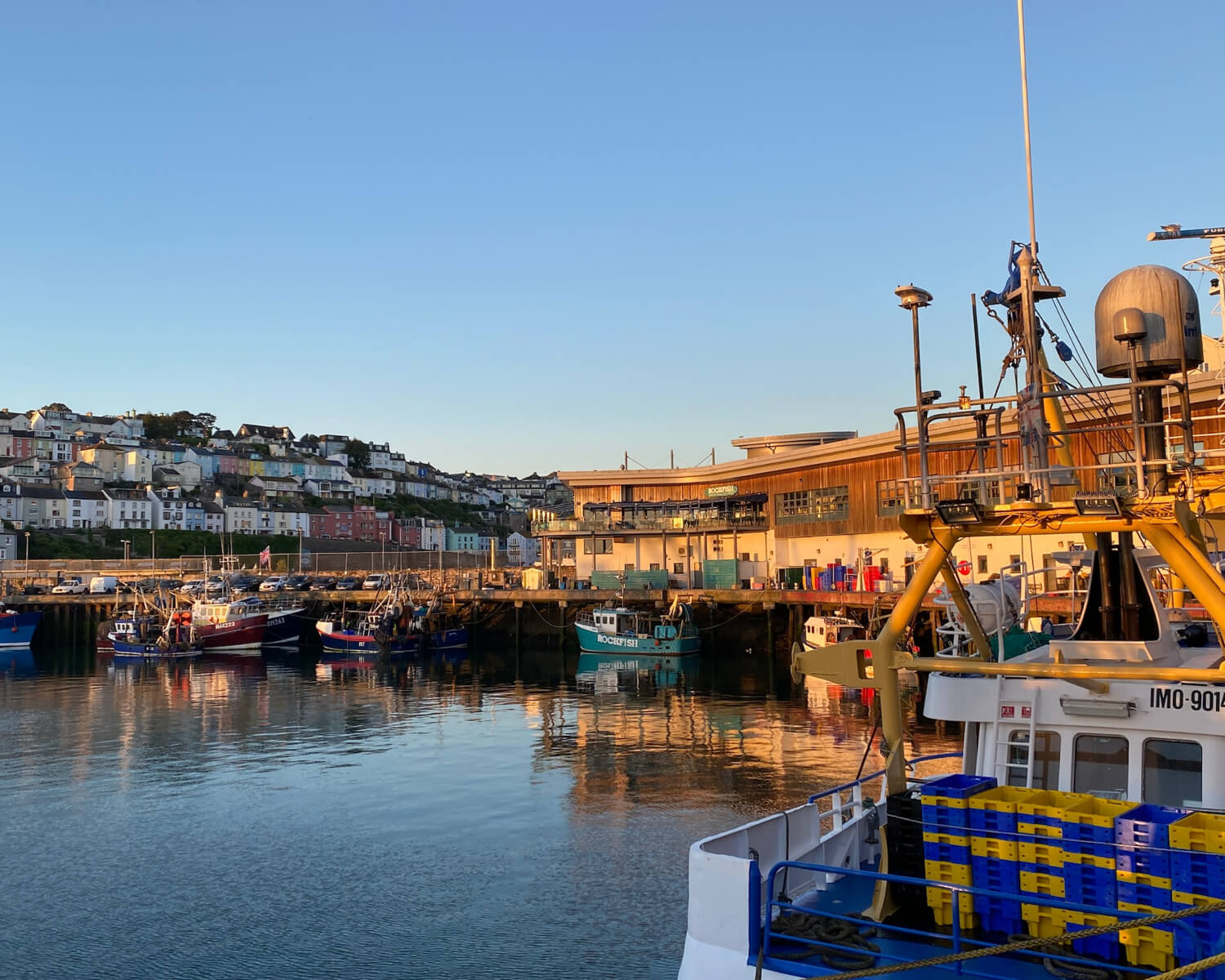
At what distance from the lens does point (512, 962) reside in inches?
635

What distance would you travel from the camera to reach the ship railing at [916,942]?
8.21 metres

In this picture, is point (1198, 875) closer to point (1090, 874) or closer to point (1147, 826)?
point (1147, 826)

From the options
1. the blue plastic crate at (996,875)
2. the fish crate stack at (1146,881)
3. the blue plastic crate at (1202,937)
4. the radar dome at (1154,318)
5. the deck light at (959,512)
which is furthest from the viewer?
the radar dome at (1154,318)

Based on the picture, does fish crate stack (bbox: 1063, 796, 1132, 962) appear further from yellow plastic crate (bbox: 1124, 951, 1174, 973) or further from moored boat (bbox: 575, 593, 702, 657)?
moored boat (bbox: 575, 593, 702, 657)

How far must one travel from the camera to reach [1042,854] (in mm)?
8977

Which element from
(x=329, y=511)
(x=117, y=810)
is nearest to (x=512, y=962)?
(x=117, y=810)

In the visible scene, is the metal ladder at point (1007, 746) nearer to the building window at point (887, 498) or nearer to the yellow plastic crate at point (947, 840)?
the yellow plastic crate at point (947, 840)

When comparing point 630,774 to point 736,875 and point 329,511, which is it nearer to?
point 736,875

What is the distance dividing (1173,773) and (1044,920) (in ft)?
7.61

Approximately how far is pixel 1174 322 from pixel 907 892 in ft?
22.7

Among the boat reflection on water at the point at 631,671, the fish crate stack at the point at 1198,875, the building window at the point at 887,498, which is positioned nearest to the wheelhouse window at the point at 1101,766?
the fish crate stack at the point at 1198,875

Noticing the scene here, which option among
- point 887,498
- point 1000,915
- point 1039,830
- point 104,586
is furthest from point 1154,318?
point 104,586

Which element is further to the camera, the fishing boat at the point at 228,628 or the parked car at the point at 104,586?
the parked car at the point at 104,586

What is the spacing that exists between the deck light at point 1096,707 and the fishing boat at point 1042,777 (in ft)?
0.08
